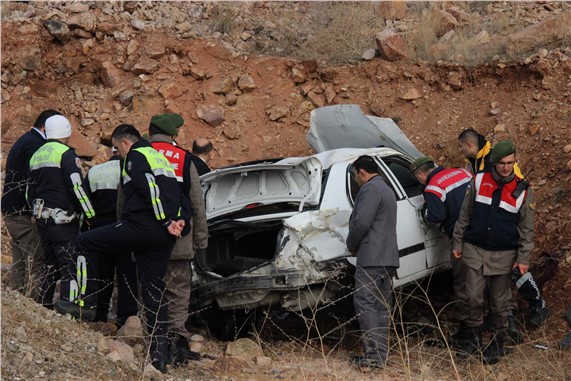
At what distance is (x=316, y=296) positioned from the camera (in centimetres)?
793

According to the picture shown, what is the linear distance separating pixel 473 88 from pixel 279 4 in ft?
14.2

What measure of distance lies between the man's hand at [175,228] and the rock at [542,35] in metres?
7.94

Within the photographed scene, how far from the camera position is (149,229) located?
7012mm

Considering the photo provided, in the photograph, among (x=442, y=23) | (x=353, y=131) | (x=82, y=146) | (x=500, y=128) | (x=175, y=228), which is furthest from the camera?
(x=442, y=23)

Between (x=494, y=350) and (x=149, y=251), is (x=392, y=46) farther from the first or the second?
(x=149, y=251)

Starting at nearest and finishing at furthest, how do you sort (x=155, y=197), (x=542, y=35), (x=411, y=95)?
1. (x=155, y=197)
2. (x=542, y=35)
3. (x=411, y=95)

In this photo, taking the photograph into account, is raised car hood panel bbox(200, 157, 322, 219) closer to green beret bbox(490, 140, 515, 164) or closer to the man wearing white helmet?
the man wearing white helmet

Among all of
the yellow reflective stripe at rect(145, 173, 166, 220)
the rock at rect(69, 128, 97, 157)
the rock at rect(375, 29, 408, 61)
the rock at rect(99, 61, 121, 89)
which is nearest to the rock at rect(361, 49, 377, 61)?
the rock at rect(375, 29, 408, 61)

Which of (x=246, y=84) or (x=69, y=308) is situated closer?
(x=69, y=308)

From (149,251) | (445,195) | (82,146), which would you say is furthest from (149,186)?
(82,146)

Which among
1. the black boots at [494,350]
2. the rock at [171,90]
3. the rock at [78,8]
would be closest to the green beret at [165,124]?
the black boots at [494,350]

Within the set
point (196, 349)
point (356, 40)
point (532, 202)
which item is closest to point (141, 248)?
point (196, 349)

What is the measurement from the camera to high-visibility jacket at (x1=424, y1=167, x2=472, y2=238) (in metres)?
8.60

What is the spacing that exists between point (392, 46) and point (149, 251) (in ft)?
Answer: 25.8
